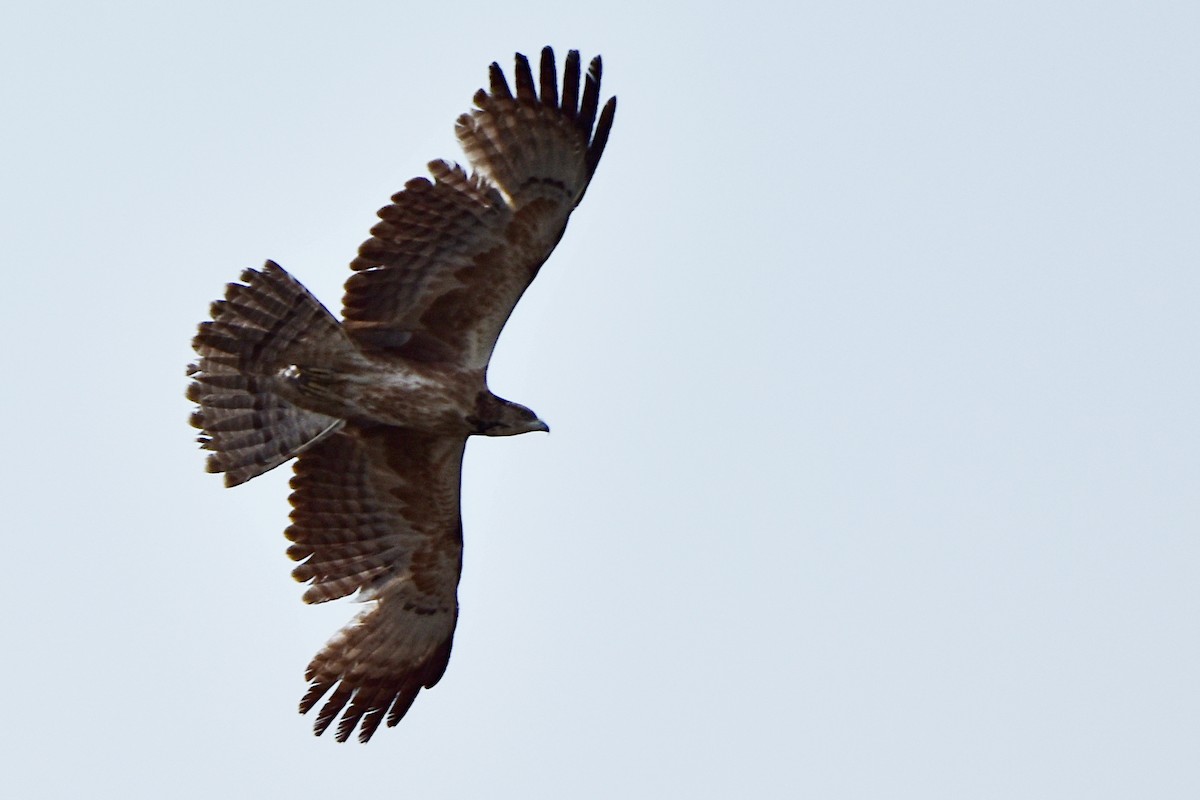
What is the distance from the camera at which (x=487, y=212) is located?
12477mm

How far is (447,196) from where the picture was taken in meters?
12.4

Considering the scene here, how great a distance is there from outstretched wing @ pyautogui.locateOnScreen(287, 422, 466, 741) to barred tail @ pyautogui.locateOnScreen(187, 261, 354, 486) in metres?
0.47

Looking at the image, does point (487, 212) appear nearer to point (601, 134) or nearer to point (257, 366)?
point (601, 134)

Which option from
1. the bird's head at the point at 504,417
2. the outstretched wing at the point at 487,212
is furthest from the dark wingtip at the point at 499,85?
the bird's head at the point at 504,417

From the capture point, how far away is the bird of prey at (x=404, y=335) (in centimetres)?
1242

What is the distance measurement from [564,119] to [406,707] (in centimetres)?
369

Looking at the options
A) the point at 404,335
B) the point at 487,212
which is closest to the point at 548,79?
the point at 487,212

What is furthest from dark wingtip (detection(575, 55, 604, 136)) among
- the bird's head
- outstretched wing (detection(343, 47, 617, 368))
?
the bird's head

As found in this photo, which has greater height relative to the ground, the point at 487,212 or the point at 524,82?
the point at 524,82

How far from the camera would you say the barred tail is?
1243 centimetres

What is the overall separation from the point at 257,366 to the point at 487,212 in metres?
1.58

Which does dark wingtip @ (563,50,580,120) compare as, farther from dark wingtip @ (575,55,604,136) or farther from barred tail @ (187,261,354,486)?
barred tail @ (187,261,354,486)

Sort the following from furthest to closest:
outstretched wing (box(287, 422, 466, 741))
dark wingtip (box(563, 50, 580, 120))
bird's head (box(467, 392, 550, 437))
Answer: outstretched wing (box(287, 422, 466, 741)) → bird's head (box(467, 392, 550, 437)) → dark wingtip (box(563, 50, 580, 120))

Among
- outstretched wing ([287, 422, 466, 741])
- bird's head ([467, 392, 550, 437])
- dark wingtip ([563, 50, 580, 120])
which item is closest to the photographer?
dark wingtip ([563, 50, 580, 120])
